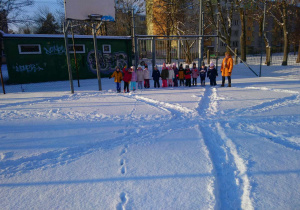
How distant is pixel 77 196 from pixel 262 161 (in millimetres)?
2955

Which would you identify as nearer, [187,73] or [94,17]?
[94,17]

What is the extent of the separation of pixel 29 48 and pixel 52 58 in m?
1.57

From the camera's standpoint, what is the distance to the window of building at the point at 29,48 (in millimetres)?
14291

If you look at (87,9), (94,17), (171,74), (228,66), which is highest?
(87,9)

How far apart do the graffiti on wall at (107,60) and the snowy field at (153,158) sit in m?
Result: 10.4

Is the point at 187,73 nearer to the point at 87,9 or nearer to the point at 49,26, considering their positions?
the point at 87,9

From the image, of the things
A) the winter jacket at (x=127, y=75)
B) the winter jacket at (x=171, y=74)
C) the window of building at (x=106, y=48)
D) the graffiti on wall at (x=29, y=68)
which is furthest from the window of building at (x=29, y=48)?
the winter jacket at (x=171, y=74)

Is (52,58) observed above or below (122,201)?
above

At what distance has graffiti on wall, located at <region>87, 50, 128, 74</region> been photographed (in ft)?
54.5

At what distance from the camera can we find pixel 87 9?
1002 cm

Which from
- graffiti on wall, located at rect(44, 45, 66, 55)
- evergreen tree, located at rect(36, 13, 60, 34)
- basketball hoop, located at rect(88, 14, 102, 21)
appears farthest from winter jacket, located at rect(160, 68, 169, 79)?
evergreen tree, located at rect(36, 13, 60, 34)

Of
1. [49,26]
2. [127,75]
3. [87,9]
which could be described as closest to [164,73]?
[127,75]

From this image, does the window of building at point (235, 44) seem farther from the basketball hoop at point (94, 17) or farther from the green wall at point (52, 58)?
the basketball hoop at point (94, 17)

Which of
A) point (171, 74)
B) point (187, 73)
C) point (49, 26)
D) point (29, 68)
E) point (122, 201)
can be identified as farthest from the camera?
point (49, 26)
